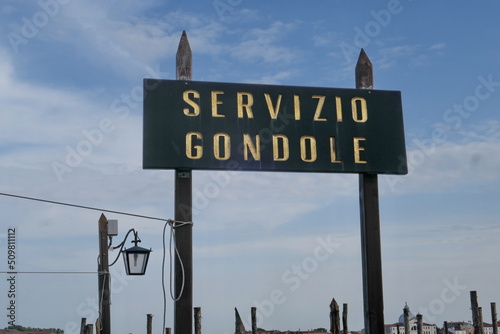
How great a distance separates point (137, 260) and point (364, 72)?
397 centimetres

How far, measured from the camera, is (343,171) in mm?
9617

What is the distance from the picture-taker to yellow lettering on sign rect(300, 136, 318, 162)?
31.0 ft

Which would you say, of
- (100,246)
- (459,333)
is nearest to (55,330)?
(459,333)

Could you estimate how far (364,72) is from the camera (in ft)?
33.2

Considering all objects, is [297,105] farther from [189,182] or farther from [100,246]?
[100,246]

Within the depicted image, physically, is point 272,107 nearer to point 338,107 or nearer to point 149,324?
point 338,107

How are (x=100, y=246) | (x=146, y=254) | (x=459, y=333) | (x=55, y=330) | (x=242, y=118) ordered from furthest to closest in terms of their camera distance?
1. (x=459, y=333)
2. (x=55, y=330)
3. (x=100, y=246)
4. (x=146, y=254)
5. (x=242, y=118)

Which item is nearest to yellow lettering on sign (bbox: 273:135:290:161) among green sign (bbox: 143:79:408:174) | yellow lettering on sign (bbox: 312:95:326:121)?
green sign (bbox: 143:79:408:174)

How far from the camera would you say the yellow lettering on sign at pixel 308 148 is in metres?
9.46

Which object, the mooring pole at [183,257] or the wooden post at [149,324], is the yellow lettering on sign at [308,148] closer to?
the mooring pole at [183,257]

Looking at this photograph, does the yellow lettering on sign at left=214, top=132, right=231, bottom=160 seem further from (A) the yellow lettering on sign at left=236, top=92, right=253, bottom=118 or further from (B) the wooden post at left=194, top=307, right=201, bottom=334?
(B) the wooden post at left=194, top=307, right=201, bottom=334

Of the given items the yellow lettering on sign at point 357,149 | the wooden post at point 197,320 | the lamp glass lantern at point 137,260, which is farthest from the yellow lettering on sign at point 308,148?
the wooden post at point 197,320

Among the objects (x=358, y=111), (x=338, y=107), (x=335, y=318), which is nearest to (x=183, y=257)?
(x=338, y=107)

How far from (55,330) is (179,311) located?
62.4m
